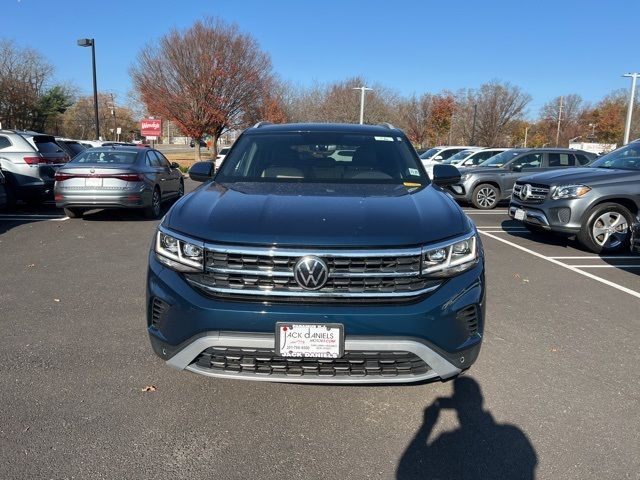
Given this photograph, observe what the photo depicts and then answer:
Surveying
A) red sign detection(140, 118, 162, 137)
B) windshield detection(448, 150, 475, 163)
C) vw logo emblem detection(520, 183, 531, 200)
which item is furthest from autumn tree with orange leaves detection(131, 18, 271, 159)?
vw logo emblem detection(520, 183, 531, 200)

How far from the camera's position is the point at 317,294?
8.68 feet

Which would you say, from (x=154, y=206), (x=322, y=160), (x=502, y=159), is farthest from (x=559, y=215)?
(x=154, y=206)

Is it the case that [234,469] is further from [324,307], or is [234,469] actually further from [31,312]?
[31,312]

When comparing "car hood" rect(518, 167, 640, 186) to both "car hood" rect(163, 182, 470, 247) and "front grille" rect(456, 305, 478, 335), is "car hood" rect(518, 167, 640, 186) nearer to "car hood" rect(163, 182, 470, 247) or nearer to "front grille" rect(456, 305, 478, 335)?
"car hood" rect(163, 182, 470, 247)

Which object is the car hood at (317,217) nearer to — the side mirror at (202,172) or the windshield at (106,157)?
the side mirror at (202,172)

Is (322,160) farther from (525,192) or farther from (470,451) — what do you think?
(525,192)

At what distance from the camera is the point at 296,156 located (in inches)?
169

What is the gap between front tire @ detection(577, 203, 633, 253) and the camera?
784 cm

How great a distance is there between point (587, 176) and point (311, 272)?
6860mm

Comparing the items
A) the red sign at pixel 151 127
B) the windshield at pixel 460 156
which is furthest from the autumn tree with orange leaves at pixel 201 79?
the windshield at pixel 460 156

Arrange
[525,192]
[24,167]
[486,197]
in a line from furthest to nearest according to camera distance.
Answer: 1. [486,197]
2. [24,167]
3. [525,192]

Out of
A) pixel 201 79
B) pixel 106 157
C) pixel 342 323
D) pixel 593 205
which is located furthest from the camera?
pixel 201 79

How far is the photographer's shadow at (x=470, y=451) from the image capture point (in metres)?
2.58

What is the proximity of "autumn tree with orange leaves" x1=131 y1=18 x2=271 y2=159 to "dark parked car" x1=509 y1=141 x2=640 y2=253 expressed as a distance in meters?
26.8
